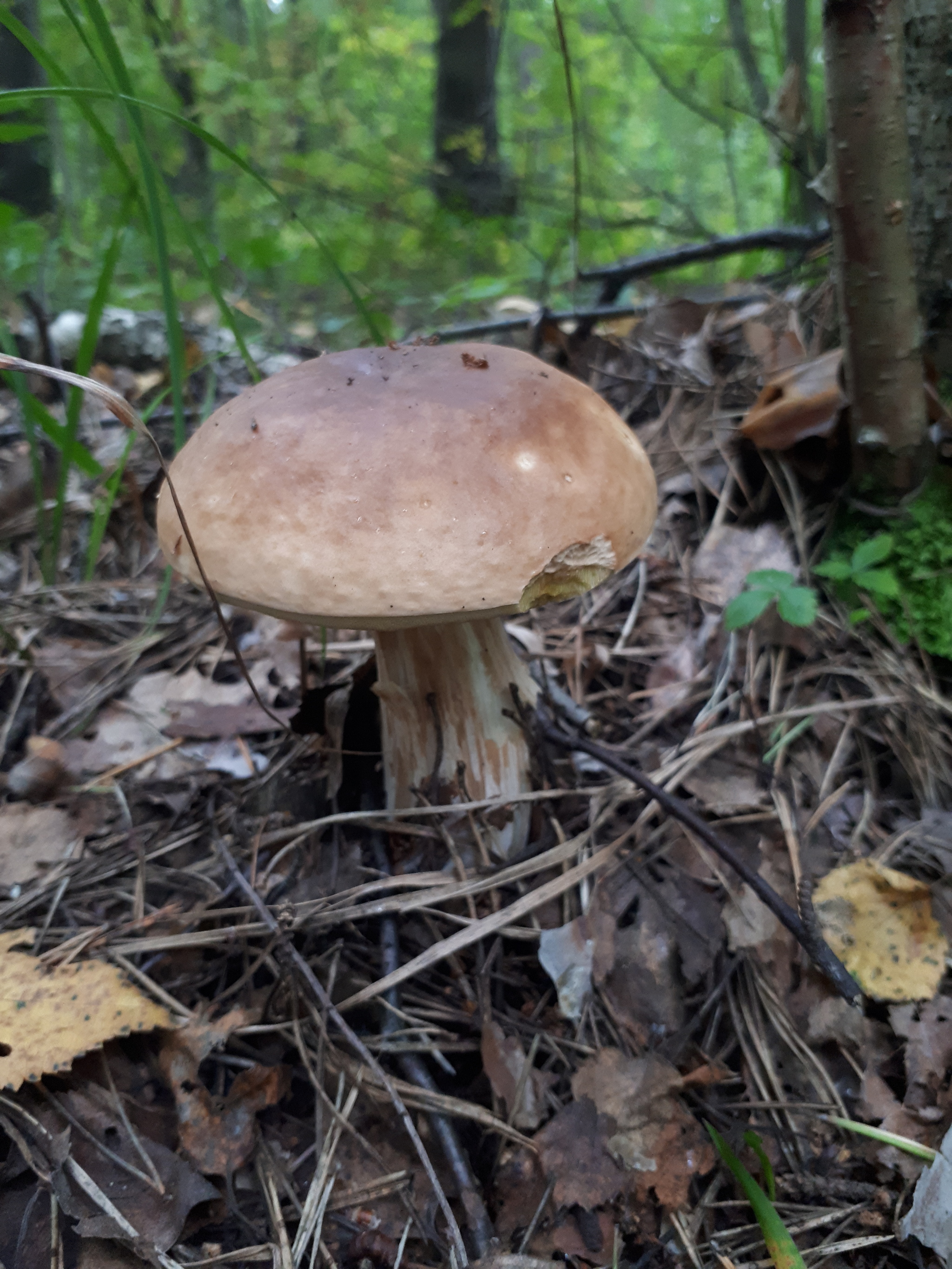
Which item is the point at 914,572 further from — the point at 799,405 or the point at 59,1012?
the point at 59,1012

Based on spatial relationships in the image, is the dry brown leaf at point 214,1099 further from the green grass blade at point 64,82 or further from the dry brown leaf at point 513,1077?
the green grass blade at point 64,82

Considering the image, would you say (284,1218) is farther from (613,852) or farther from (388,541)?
(388,541)

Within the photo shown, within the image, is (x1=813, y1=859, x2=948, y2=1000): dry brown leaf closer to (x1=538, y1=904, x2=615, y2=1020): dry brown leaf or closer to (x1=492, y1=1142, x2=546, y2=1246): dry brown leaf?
(x1=538, y1=904, x2=615, y2=1020): dry brown leaf

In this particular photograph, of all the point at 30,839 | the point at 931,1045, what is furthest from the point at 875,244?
the point at 30,839

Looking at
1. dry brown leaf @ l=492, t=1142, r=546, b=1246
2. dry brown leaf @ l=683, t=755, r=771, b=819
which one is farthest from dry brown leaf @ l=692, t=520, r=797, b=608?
dry brown leaf @ l=492, t=1142, r=546, b=1246

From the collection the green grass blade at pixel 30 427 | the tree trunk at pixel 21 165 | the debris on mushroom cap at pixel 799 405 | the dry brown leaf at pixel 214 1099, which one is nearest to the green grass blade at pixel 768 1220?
the dry brown leaf at pixel 214 1099

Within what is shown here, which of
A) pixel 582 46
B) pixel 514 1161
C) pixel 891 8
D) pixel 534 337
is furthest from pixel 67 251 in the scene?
pixel 514 1161
